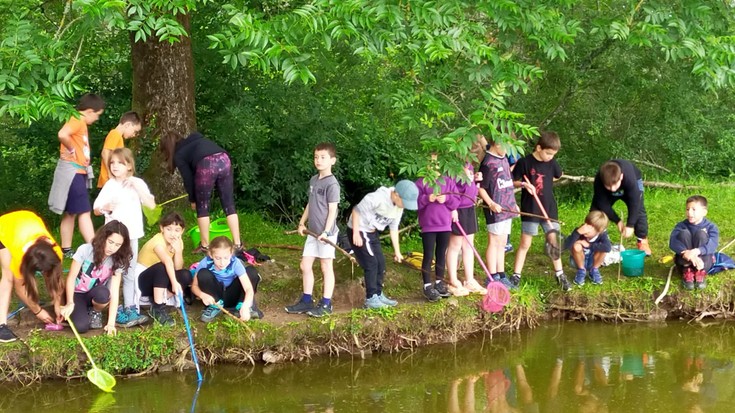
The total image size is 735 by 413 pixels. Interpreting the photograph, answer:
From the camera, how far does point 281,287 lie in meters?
7.74

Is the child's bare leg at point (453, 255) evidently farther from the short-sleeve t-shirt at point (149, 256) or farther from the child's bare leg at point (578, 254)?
the short-sleeve t-shirt at point (149, 256)

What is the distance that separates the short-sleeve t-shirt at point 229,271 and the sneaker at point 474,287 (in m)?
1.97

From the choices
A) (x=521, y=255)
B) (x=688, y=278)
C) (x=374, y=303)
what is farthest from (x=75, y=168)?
(x=688, y=278)

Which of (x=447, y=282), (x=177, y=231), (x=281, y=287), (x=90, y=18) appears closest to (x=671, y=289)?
(x=447, y=282)

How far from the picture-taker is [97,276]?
6.77 m

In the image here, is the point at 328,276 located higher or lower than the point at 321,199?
lower

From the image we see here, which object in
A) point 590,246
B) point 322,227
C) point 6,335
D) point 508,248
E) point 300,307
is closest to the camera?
point 6,335

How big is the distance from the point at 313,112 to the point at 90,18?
475cm

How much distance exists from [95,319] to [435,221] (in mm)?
2761

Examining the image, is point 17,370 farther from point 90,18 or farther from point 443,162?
point 443,162

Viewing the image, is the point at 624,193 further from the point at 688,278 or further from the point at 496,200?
the point at 496,200

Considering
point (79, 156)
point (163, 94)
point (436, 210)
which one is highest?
point (163, 94)

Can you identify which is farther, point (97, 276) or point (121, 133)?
point (121, 133)

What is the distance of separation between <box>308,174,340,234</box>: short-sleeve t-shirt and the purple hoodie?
28.7 inches
